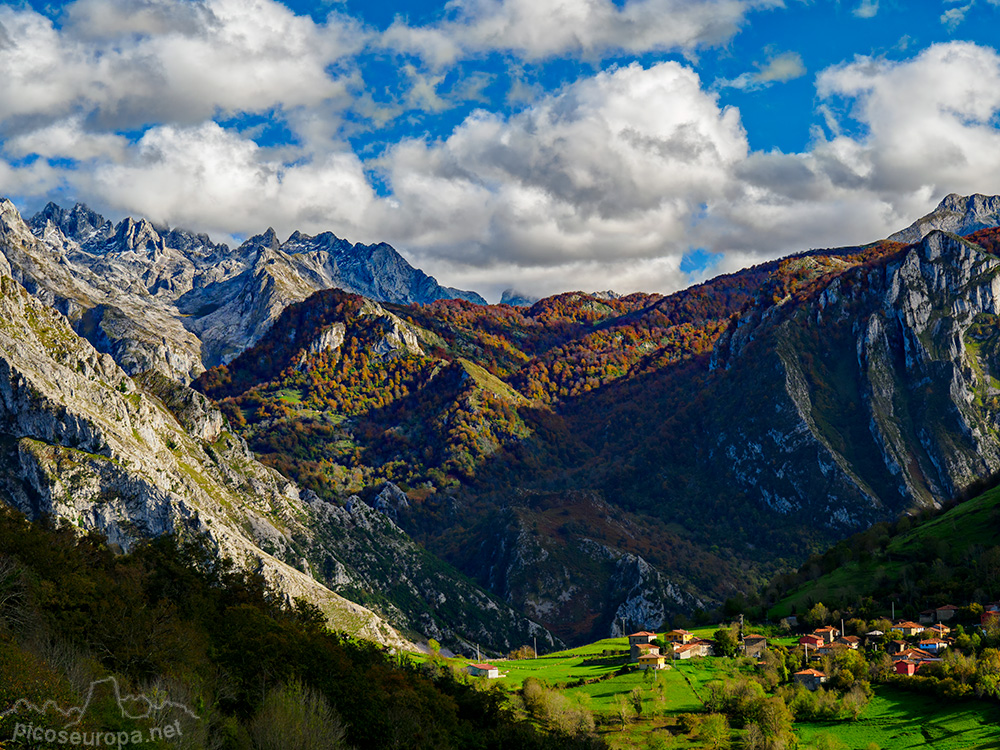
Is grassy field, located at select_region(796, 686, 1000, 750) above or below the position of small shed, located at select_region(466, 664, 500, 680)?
below

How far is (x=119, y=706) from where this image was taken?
4866cm

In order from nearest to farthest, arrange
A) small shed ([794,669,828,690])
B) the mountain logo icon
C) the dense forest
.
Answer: the mountain logo icon, the dense forest, small shed ([794,669,828,690])

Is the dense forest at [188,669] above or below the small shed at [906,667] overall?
above

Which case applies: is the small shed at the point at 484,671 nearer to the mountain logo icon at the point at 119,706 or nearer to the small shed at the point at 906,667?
the small shed at the point at 906,667

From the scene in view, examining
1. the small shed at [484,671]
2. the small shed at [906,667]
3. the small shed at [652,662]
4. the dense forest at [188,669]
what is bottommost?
the small shed at [906,667]

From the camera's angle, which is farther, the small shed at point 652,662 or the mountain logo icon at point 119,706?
the small shed at point 652,662

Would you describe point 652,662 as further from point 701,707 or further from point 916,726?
point 916,726

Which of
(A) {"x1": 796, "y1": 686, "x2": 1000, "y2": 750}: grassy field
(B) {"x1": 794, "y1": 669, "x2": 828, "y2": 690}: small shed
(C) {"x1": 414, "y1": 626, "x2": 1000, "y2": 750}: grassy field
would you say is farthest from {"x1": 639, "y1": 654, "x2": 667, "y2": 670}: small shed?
(A) {"x1": 796, "y1": 686, "x2": 1000, "y2": 750}: grassy field

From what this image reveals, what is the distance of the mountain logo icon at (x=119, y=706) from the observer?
4131 cm

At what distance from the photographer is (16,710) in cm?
3997

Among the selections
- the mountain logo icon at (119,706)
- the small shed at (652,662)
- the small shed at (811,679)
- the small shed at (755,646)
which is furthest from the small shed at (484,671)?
the mountain logo icon at (119,706)

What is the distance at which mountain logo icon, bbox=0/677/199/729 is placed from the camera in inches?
1626

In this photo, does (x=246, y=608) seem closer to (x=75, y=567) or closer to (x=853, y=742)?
(x=75, y=567)

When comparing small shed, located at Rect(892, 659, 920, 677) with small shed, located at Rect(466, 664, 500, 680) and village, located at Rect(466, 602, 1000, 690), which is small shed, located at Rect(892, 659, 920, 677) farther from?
small shed, located at Rect(466, 664, 500, 680)
